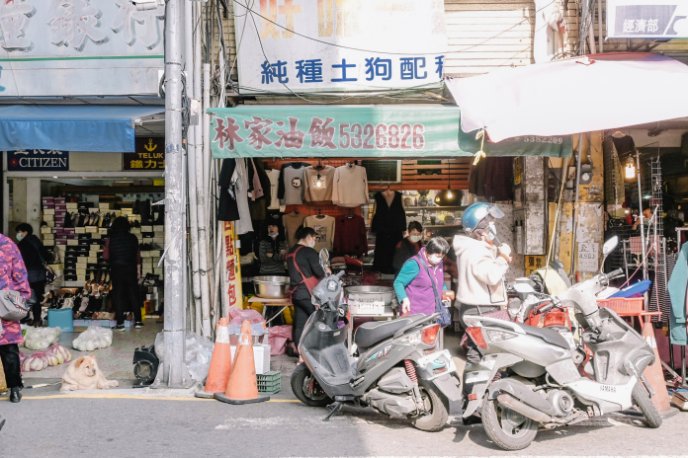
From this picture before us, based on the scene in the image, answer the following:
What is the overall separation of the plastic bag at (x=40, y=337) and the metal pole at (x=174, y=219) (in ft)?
12.7

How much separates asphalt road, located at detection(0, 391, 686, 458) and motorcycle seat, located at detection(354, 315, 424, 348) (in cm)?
79

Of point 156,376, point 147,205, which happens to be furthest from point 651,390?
point 147,205

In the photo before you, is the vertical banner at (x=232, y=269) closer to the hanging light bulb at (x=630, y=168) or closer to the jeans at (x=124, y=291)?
the jeans at (x=124, y=291)

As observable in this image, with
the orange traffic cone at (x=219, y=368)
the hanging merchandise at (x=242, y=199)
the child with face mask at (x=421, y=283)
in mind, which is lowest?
the orange traffic cone at (x=219, y=368)

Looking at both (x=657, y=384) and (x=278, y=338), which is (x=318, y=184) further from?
(x=657, y=384)

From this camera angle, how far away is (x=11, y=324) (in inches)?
289

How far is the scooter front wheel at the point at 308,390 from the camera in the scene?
282 inches

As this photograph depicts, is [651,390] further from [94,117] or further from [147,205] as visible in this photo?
[147,205]

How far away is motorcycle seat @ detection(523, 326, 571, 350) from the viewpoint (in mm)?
5770

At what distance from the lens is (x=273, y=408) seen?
7094 mm

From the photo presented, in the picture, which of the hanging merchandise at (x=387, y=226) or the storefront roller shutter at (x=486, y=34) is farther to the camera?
the hanging merchandise at (x=387, y=226)

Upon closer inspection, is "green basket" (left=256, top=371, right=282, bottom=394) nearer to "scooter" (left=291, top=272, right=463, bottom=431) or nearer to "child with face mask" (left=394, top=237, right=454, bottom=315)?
"scooter" (left=291, top=272, right=463, bottom=431)

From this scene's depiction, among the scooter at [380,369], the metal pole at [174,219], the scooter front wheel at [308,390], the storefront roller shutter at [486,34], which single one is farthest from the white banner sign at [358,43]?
the scooter front wheel at [308,390]

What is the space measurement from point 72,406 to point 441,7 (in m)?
7.05
